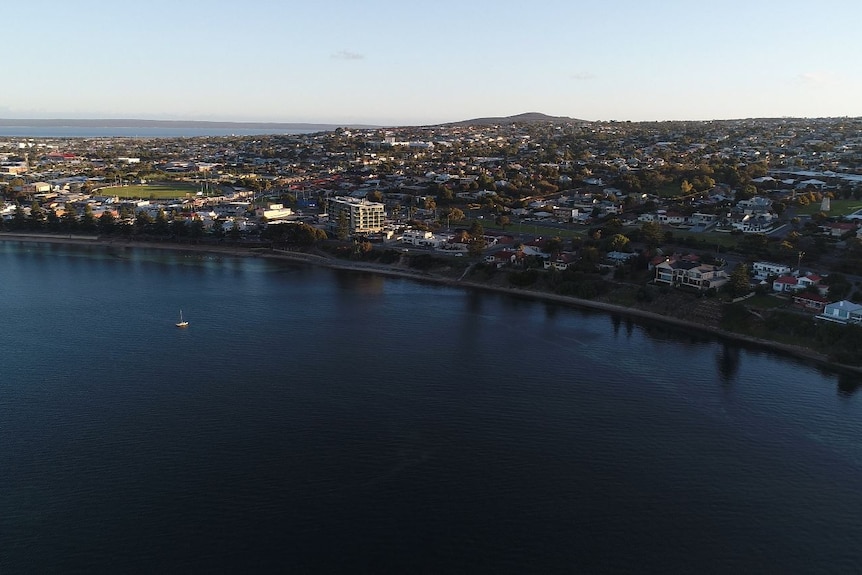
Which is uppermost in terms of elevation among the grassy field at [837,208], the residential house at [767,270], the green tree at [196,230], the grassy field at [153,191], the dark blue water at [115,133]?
the dark blue water at [115,133]

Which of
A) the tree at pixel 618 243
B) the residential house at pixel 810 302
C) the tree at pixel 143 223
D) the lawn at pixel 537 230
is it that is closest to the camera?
the residential house at pixel 810 302

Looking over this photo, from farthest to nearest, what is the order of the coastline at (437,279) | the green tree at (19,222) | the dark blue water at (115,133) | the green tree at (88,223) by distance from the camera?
the dark blue water at (115,133)
the green tree at (19,222)
the green tree at (88,223)
the coastline at (437,279)

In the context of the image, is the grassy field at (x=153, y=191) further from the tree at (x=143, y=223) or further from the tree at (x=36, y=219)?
the tree at (x=143, y=223)

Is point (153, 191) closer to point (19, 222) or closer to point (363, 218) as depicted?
point (19, 222)

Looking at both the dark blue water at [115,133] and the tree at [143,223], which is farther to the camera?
the dark blue water at [115,133]

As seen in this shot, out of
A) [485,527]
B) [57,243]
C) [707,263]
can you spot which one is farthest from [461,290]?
[57,243]

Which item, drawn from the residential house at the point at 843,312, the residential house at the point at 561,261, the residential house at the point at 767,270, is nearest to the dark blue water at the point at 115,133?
the residential house at the point at 561,261

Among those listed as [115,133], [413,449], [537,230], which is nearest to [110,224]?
[537,230]

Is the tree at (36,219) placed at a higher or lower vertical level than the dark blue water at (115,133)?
lower
